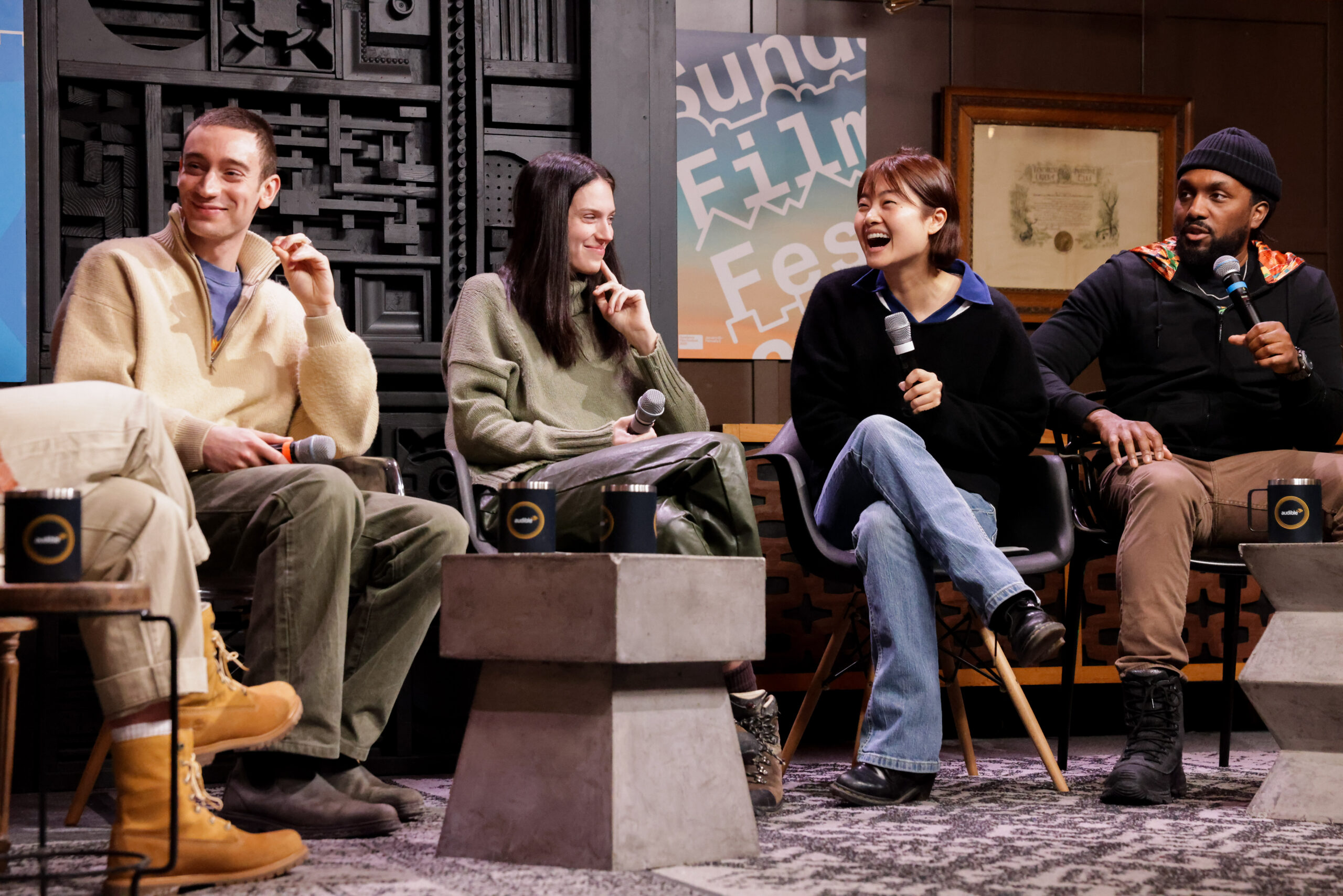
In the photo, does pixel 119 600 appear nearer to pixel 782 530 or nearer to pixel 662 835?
pixel 662 835

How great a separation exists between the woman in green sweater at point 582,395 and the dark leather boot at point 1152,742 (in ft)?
2.17

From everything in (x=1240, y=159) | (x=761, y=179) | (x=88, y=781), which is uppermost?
(x=761, y=179)

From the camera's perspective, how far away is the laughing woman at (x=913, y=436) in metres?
2.59

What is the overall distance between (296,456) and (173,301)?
1.29ft

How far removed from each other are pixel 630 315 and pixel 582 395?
0.21 meters

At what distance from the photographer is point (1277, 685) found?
8.43ft

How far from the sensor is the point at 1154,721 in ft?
8.82

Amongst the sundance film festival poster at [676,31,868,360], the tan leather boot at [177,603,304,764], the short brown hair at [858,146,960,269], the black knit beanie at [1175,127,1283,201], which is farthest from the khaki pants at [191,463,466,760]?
the sundance film festival poster at [676,31,868,360]

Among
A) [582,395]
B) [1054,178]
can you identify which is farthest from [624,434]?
[1054,178]

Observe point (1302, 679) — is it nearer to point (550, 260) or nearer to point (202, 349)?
point (550, 260)

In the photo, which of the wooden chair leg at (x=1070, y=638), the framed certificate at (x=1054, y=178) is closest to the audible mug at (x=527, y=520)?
the wooden chair leg at (x=1070, y=638)

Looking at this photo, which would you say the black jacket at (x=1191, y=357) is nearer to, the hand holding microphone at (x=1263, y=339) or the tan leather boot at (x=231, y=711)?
the hand holding microphone at (x=1263, y=339)

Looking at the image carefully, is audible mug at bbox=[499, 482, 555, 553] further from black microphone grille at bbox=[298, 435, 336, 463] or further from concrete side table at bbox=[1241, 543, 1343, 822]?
concrete side table at bbox=[1241, 543, 1343, 822]

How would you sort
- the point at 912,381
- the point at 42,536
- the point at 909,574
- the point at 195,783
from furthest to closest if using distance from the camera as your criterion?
the point at 912,381 < the point at 909,574 < the point at 195,783 < the point at 42,536
